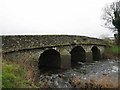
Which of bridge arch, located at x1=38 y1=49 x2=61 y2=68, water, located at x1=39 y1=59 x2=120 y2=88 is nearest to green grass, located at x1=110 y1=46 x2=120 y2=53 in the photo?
water, located at x1=39 y1=59 x2=120 y2=88

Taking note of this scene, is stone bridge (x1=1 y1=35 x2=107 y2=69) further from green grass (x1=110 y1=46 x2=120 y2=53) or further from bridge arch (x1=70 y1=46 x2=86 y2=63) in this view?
green grass (x1=110 y1=46 x2=120 y2=53)

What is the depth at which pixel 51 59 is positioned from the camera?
1549 centimetres

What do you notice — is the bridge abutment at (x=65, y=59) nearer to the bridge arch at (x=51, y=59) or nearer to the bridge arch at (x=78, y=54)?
the bridge arch at (x=51, y=59)

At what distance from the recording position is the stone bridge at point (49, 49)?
10.0 meters

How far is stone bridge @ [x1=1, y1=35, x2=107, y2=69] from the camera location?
32.9 feet

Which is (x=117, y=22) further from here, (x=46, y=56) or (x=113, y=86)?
(x=113, y=86)

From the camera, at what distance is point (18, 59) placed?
10.1m

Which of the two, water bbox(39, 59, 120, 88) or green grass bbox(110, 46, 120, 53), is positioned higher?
green grass bbox(110, 46, 120, 53)

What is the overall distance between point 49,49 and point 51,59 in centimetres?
245

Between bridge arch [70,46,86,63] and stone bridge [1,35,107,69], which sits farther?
bridge arch [70,46,86,63]

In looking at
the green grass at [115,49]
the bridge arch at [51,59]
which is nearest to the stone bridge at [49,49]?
the bridge arch at [51,59]

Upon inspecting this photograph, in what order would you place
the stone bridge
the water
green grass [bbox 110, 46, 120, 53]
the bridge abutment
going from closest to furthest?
the water, the stone bridge, the bridge abutment, green grass [bbox 110, 46, 120, 53]

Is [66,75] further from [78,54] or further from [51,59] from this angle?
[78,54]

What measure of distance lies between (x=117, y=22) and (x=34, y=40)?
1800 centimetres
